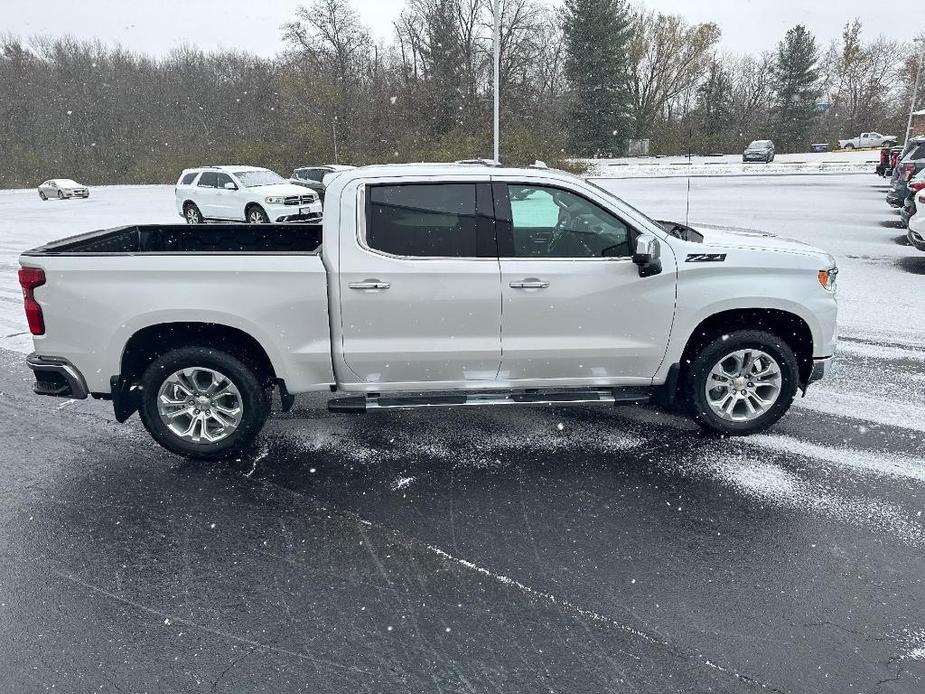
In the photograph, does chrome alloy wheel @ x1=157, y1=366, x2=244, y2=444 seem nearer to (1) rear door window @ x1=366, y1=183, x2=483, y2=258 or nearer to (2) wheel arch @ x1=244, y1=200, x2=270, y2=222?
(1) rear door window @ x1=366, y1=183, x2=483, y2=258

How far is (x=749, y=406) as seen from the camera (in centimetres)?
504

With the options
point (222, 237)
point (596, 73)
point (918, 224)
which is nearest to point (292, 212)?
point (222, 237)

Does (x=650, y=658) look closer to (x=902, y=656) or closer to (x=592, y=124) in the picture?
(x=902, y=656)

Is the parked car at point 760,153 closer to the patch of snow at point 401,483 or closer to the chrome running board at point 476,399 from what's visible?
the chrome running board at point 476,399

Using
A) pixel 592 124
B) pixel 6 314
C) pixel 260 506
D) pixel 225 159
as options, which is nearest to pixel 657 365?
pixel 260 506

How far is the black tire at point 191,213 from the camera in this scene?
2097 cm

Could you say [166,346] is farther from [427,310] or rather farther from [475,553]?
[475,553]

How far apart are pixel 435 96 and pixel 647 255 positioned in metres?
46.3

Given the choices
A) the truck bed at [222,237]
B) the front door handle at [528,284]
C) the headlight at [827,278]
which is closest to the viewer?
the front door handle at [528,284]

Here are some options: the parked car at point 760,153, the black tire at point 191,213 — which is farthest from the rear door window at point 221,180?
the parked car at point 760,153

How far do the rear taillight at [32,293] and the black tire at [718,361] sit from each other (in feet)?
14.6

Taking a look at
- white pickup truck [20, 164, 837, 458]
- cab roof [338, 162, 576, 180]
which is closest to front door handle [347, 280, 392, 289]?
white pickup truck [20, 164, 837, 458]

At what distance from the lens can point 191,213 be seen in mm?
21297

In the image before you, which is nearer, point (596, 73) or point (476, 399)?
point (476, 399)
